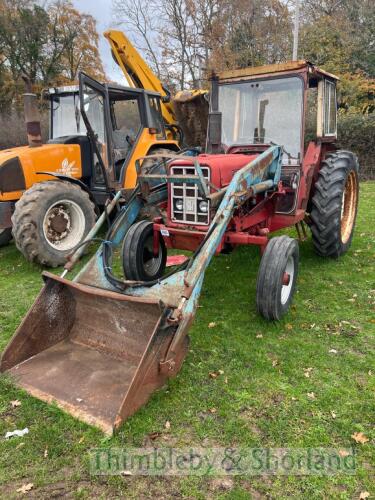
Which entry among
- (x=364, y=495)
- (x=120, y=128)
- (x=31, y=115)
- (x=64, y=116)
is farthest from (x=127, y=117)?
(x=364, y=495)

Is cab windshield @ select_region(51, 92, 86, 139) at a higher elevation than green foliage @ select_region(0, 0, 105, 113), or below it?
below

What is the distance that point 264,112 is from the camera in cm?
517

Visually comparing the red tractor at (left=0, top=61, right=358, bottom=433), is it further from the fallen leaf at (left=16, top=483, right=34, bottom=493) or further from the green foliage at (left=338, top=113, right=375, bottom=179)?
the green foliage at (left=338, top=113, right=375, bottom=179)

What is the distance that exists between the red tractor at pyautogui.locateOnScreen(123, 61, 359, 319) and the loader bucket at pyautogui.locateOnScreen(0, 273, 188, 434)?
1082 mm

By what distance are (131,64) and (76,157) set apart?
7.63 feet

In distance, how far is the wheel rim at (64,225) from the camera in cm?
602

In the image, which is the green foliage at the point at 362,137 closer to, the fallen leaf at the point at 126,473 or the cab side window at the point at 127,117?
the cab side window at the point at 127,117

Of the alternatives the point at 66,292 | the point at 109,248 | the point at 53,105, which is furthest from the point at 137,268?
the point at 53,105

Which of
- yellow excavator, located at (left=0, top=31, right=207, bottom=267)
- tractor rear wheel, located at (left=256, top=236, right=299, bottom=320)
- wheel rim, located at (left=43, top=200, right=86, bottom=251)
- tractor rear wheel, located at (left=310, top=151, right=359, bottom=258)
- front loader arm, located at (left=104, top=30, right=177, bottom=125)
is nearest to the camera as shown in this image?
tractor rear wheel, located at (left=256, top=236, right=299, bottom=320)

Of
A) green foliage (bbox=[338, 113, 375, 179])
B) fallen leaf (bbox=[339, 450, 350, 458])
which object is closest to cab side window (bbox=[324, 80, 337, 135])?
fallen leaf (bbox=[339, 450, 350, 458])

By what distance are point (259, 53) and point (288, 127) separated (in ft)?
59.2

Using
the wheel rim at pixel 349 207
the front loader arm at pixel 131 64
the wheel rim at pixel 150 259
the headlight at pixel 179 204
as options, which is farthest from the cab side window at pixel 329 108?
the front loader arm at pixel 131 64

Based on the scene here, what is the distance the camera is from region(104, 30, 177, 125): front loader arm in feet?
25.3

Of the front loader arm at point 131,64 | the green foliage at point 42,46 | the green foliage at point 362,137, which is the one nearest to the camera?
the front loader arm at point 131,64
